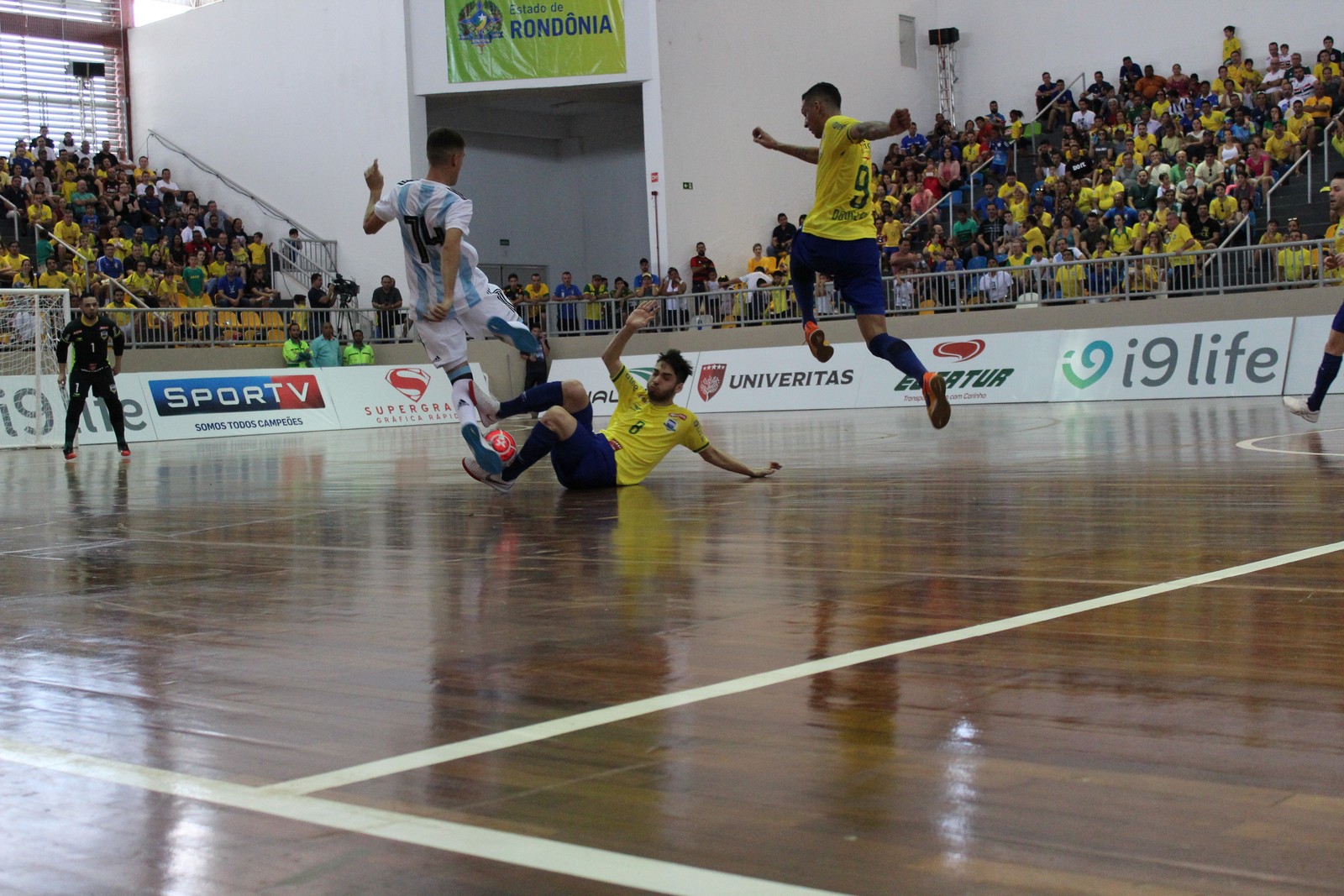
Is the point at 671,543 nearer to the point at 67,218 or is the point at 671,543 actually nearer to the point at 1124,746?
the point at 1124,746

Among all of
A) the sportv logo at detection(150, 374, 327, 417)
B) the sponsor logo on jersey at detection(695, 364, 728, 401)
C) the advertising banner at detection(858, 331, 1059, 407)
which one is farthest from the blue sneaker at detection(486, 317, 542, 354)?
the sponsor logo on jersey at detection(695, 364, 728, 401)

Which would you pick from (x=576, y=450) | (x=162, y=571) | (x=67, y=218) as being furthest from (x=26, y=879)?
(x=67, y=218)

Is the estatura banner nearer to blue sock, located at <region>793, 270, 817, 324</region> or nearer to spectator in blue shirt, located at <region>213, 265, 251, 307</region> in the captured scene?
spectator in blue shirt, located at <region>213, 265, 251, 307</region>

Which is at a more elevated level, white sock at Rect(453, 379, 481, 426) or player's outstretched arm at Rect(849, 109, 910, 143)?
player's outstretched arm at Rect(849, 109, 910, 143)

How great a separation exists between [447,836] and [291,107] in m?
30.5

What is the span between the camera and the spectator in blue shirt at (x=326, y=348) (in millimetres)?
24594

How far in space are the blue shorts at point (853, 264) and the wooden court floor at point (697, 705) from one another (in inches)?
115

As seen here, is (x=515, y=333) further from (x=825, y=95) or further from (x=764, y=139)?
(x=825, y=95)

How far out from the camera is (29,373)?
18.6m

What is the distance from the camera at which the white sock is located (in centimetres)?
Answer: 762

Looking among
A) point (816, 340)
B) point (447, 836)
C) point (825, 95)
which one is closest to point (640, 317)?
point (816, 340)

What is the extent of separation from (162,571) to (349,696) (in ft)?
7.91

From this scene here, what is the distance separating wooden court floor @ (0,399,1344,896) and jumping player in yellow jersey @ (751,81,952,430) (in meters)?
2.65

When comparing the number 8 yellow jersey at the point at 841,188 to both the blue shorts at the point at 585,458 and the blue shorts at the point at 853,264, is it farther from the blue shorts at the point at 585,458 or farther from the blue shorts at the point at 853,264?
the blue shorts at the point at 585,458
